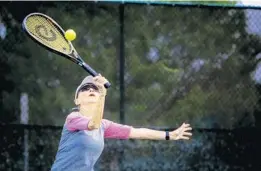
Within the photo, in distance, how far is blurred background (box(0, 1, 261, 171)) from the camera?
612 cm

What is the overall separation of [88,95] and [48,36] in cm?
50

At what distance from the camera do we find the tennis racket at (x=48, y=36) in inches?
169

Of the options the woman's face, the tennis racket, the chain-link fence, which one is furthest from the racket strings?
the chain-link fence

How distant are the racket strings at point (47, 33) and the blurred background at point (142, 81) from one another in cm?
166

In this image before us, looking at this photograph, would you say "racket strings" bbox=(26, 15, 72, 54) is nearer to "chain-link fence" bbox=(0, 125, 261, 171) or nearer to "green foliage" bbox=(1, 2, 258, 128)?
"green foliage" bbox=(1, 2, 258, 128)

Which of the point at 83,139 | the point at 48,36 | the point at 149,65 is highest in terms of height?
the point at 149,65

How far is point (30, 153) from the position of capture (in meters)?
6.10

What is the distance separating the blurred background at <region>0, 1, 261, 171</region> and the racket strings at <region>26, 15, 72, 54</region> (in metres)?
1.66

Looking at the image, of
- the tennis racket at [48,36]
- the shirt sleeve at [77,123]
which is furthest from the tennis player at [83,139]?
the tennis racket at [48,36]

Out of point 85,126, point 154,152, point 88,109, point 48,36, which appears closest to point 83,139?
point 85,126

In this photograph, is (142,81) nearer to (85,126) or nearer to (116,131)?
(116,131)

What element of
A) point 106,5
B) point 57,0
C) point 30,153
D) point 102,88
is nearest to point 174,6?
point 106,5

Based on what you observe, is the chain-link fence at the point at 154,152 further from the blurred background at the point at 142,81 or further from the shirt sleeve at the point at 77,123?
the shirt sleeve at the point at 77,123

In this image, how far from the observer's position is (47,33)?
4.43 metres
